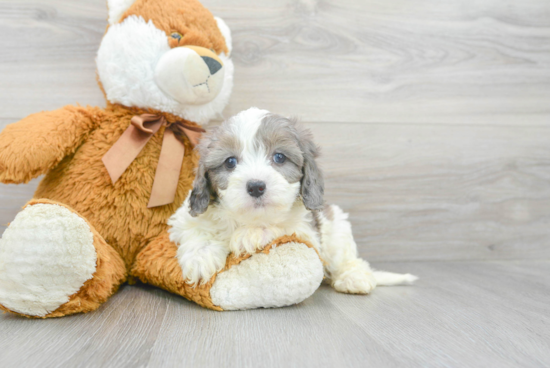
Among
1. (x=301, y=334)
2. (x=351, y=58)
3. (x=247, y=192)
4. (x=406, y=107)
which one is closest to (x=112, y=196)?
(x=247, y=192)

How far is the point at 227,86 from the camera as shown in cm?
147

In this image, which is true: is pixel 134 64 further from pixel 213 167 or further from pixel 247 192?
pixel 247 192

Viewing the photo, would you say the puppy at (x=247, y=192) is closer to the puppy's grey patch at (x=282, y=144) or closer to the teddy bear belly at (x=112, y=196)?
the puppy's grey patch at (x=282, y=144)

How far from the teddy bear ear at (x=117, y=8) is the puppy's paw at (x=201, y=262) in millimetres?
827

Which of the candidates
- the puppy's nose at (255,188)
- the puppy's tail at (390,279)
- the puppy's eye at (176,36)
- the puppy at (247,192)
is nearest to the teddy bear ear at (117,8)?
the puppy's eye at (176,36)

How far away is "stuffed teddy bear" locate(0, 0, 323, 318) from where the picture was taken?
111 cm

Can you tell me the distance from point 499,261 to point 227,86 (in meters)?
1.56

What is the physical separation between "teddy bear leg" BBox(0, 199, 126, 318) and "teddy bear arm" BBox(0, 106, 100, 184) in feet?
0.67

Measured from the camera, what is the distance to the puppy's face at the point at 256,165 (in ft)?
3.47

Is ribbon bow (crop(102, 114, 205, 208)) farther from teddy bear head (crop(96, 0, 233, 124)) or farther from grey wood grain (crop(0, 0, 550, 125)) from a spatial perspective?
grey wood grain (crop(0, 0, 550, 125))

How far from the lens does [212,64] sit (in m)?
1.30

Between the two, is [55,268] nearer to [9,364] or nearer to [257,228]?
[9,364]

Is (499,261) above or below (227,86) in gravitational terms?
below

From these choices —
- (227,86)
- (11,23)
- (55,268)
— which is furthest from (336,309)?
(11,23)
